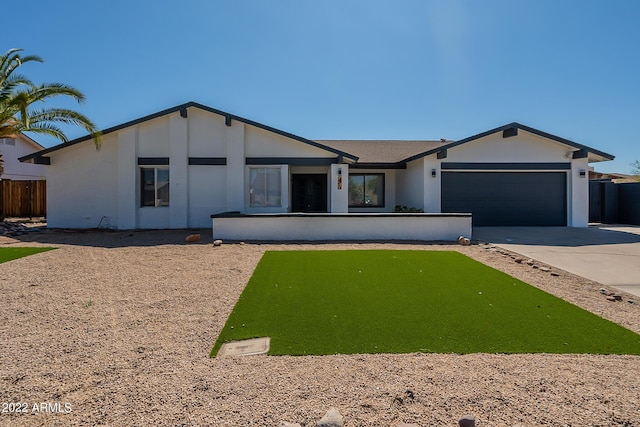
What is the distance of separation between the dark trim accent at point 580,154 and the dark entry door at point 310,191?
1078cm

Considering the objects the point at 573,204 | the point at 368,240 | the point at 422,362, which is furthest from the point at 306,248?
the point at 573,204

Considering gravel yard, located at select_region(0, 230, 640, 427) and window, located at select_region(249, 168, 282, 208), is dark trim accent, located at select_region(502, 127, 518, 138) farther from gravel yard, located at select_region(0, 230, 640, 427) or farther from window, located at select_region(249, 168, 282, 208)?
gravel yard, located at select_region(0, 230, 640, 427)

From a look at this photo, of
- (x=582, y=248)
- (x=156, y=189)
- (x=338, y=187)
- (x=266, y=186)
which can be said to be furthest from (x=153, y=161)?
(x=582, y=248)

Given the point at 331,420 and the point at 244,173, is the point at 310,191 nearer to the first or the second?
the point at 244,173

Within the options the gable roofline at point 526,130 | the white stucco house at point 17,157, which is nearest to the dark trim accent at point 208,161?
the gable roofline at point 526,130

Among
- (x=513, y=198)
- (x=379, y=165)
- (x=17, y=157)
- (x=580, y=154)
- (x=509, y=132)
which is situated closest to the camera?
(x=509, y=132)

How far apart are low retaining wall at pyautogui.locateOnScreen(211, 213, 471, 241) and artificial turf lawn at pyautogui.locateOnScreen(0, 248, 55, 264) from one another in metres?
4.69

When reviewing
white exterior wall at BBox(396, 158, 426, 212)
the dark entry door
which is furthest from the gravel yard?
the dark entry door

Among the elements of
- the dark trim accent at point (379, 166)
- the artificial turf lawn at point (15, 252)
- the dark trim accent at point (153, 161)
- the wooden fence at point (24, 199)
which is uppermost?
the dark trim accent at point (379, 166)

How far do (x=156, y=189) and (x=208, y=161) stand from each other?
2490 mm

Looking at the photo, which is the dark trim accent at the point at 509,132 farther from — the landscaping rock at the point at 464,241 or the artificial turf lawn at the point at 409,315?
the artificial turf lawn at the point at 409,315

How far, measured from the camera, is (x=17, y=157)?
2344cm

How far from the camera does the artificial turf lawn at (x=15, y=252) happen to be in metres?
8.70

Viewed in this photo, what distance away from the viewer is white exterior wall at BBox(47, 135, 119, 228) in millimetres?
14234
